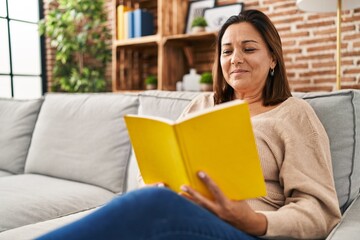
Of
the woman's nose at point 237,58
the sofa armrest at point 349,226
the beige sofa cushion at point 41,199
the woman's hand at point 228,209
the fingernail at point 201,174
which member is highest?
the woman's nose at point 237,58

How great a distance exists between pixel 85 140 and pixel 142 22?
161cm

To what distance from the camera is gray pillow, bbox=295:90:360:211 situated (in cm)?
116

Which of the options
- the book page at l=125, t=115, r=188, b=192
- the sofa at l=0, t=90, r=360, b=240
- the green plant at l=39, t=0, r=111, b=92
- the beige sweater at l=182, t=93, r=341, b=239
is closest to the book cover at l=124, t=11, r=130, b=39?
the green plant at l=39, t=0, r=111, b=92

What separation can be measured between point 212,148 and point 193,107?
634 mm

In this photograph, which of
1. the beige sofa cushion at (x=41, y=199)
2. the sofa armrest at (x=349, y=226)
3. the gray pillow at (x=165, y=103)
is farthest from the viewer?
the gray pillow at (x=165, y=103)

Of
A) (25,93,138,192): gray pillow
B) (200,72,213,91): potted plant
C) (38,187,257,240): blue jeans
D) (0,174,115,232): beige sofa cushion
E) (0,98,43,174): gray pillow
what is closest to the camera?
(38,187,257,240): blue jeans

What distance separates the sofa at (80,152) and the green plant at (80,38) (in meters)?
1.31

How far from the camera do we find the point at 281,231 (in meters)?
0.92

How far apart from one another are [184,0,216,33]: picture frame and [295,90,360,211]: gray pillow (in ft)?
6.29

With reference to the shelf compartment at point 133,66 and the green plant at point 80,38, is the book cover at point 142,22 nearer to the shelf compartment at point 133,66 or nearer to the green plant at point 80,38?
the shelf compartment at point 133,66

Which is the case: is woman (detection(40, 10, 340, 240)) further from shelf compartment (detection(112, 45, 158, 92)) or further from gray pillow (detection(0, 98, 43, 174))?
shelf compartment (detection(112, 45, 158, 92))

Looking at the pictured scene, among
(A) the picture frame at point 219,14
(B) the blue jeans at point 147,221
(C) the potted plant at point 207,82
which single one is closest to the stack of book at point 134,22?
(A) the picture frame at point 219,14

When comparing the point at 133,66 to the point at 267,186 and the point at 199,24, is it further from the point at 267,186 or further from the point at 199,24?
the point at 267,186

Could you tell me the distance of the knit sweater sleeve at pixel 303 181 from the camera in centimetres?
94
